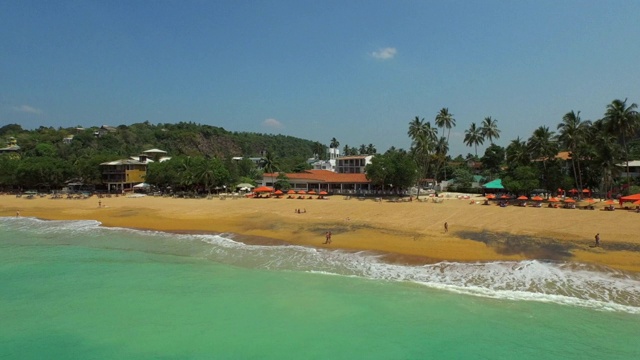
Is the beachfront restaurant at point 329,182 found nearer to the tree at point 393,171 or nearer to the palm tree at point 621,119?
the tree at point 393,171

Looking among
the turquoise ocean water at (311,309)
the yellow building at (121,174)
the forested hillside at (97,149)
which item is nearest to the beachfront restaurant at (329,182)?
the forested hillside at (97,149)

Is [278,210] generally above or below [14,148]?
below

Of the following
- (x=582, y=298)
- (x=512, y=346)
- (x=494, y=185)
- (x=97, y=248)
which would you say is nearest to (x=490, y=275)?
(x=582, y=298)

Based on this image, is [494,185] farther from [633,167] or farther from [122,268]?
[122,268]

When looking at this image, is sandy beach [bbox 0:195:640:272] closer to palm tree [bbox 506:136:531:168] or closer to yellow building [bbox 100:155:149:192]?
palm tree [bbox 506:136:531:168]

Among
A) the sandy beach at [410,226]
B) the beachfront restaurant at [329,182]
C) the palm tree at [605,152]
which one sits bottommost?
the sandy beach at [410,226]

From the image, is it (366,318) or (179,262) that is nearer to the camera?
(366,318)

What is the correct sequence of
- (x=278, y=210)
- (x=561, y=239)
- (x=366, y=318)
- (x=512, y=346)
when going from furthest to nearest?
(x=278, y=210) < (x=561, y=239) < (x=366, y=318) < (x=512, y=346)

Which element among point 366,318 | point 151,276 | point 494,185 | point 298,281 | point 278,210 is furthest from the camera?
point 494,185
